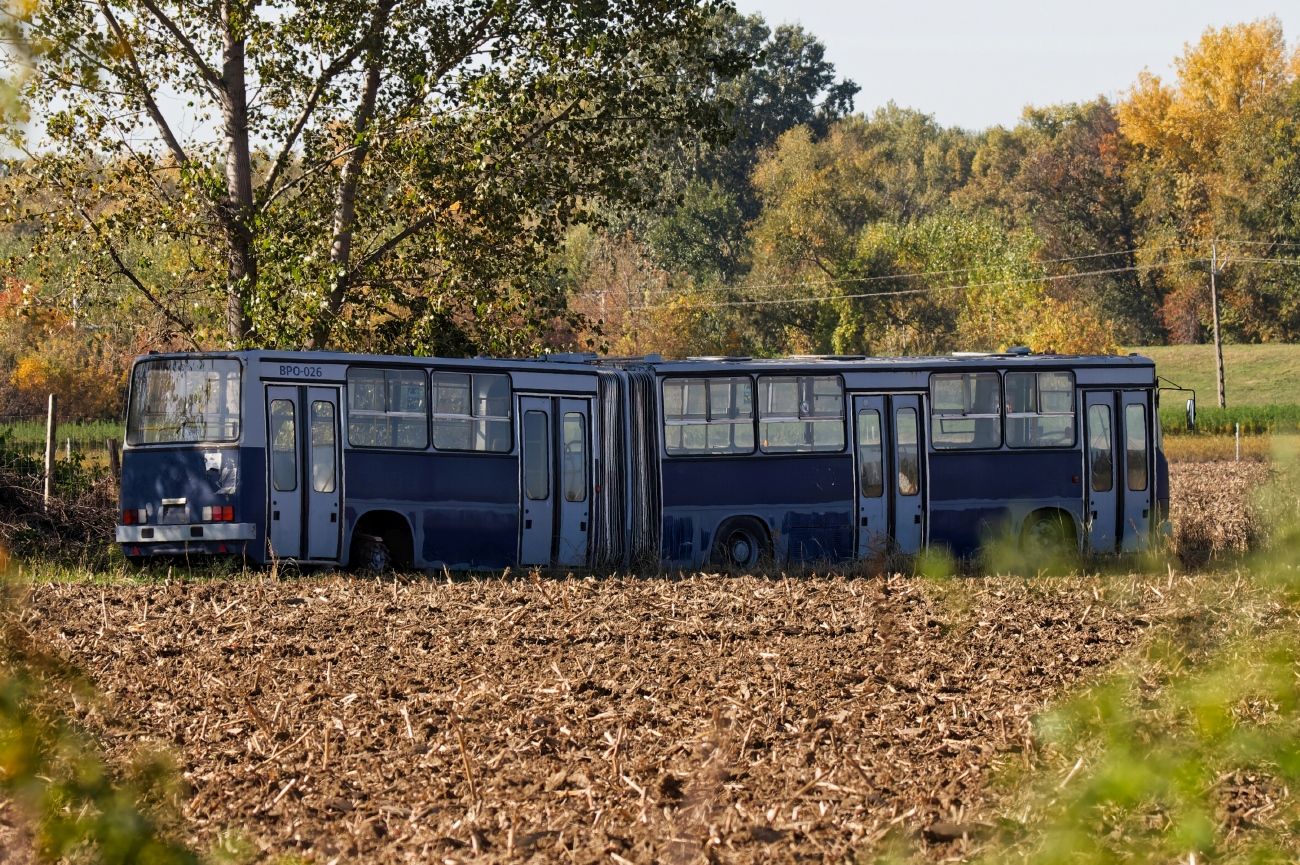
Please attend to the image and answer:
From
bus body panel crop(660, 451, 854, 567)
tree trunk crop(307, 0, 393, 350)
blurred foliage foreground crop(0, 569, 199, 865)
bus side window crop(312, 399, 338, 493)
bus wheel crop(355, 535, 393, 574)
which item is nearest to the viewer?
blurred foliage foreground crop(0, 569, 199, 865)

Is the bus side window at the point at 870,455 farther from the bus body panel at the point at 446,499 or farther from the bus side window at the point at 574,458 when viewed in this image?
the bus body panel at the point at 446,499

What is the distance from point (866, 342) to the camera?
8194cm

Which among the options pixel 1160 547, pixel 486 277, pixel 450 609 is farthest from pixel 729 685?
pixel 486 277

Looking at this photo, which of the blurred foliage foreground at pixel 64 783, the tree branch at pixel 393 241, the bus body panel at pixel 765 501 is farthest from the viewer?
the tree branch at pixel 393 241

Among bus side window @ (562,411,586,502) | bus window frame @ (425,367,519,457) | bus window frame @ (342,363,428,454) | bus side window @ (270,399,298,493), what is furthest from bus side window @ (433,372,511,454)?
bus side window @ (270,399,298,493)

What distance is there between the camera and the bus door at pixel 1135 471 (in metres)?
21.0

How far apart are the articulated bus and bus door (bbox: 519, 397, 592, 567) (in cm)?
3

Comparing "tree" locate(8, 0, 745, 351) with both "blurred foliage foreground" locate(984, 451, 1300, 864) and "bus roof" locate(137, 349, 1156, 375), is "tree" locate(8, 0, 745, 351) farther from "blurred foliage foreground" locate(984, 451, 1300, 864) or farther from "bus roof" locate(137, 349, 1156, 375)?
"blurred foliage foreground" locate(984, 451, 1300, 864)

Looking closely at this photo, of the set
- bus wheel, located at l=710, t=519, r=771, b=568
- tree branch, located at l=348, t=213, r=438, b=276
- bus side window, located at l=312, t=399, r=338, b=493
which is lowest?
bus wheel, located at l=710, t=519, r=771, b=568

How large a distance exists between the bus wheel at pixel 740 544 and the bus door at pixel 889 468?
1.30 meters

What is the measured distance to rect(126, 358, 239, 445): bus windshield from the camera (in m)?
17.3

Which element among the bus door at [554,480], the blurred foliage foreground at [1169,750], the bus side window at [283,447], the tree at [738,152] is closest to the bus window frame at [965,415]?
the bus door at [554,480]

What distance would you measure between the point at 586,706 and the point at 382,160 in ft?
51.7

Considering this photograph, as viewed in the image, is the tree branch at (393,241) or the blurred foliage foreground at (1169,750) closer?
the blurred foliage foreground at (1169,750)
